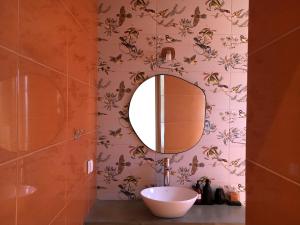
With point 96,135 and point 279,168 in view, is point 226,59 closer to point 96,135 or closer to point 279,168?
point 96,135

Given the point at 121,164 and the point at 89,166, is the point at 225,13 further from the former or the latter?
the point at 89,166

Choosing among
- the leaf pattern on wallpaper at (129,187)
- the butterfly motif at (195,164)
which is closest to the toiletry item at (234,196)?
the butterfly motif at (195,164)

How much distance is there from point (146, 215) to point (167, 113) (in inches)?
30.6

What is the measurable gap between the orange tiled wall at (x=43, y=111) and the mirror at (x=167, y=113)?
54cm

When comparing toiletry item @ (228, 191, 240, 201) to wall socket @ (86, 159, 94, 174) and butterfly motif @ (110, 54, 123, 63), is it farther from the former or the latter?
butterfly motif @ (110, 54, 123, 63)

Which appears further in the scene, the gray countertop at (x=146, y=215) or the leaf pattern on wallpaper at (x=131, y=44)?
the leaf pattern on wallpaper at (x=131, y=44)

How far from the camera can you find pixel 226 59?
2.08 metres

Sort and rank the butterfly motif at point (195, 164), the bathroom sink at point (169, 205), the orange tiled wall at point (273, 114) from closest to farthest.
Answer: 1. the orange tiled wall at point (273, 114)
2. the bathroom sink at point (169, 205)
3. the butterfly motif at point (195, 164)

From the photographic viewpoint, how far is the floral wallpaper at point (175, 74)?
81.0 inches

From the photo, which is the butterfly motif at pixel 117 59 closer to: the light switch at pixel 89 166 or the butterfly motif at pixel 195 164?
the light switch at pixel 89 166

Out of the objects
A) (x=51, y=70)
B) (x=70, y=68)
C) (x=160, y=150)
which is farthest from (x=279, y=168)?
(x=160, y=150)

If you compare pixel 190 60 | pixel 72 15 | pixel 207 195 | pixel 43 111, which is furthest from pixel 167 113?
pixel 43 111

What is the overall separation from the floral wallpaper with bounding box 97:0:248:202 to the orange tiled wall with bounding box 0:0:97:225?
420mm

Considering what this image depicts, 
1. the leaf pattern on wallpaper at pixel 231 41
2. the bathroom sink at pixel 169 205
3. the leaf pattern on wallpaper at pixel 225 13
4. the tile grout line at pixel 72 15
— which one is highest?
the leaf pattern on wallpaper at pixel 225 13
